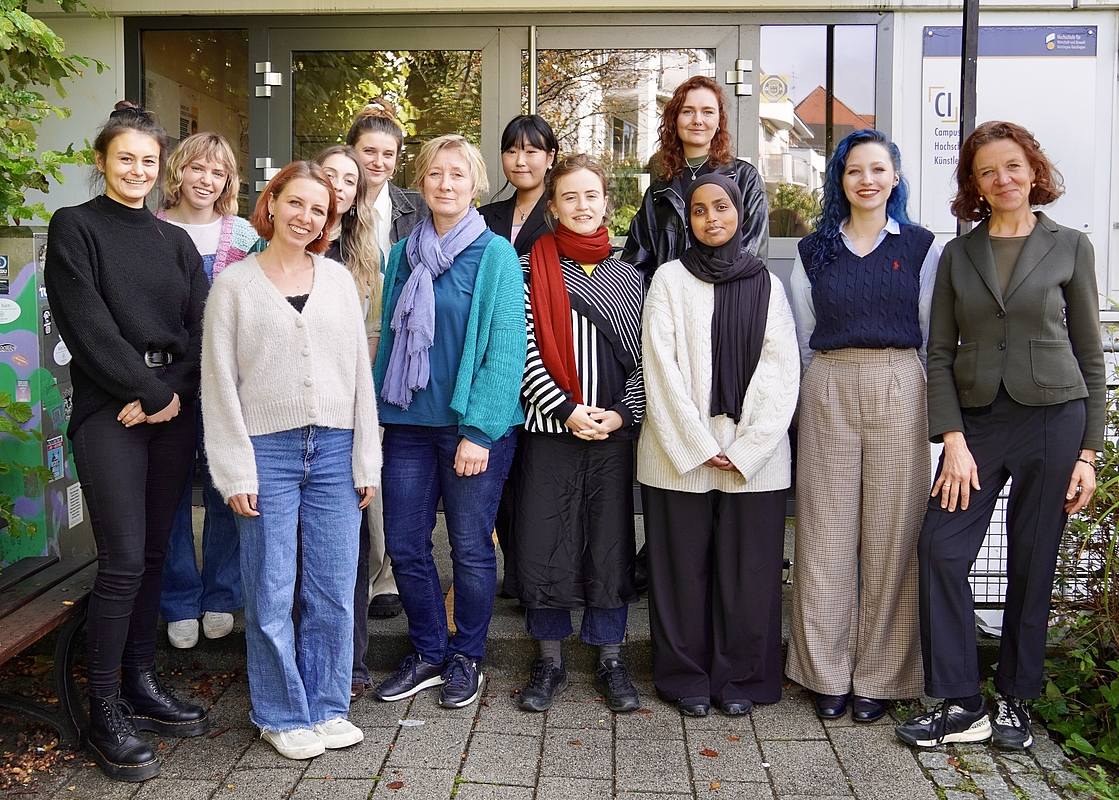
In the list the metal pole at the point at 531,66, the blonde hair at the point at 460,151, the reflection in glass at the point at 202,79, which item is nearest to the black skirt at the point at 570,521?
the blonde hair at the point at 460,151

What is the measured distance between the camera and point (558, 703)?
3725mm

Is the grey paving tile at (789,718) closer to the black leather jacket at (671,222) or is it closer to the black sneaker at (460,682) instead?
the black sneaker at (460,682)

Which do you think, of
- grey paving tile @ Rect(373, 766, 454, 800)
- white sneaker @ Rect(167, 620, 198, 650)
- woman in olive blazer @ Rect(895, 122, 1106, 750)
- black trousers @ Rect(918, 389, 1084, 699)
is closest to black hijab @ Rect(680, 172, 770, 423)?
woman in olive blazer @ Rect(895, 122, 1106, 750)

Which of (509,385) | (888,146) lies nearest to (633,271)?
(509,385)

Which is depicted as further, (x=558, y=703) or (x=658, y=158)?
(x=658, y=158)

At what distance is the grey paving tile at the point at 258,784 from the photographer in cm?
306

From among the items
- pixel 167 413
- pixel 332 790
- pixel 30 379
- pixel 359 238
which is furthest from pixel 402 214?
pixel 332 790

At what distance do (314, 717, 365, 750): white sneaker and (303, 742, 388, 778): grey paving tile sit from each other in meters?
0.02

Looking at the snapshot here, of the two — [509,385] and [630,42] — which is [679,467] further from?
[630,42]

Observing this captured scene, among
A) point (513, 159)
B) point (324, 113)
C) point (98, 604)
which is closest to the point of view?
point (98, 604)

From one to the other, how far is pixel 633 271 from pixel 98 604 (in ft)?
7.01

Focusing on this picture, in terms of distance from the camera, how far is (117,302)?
3.15 m

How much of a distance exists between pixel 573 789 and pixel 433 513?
1105 mm

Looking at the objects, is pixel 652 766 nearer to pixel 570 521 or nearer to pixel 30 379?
pixel 570 521
